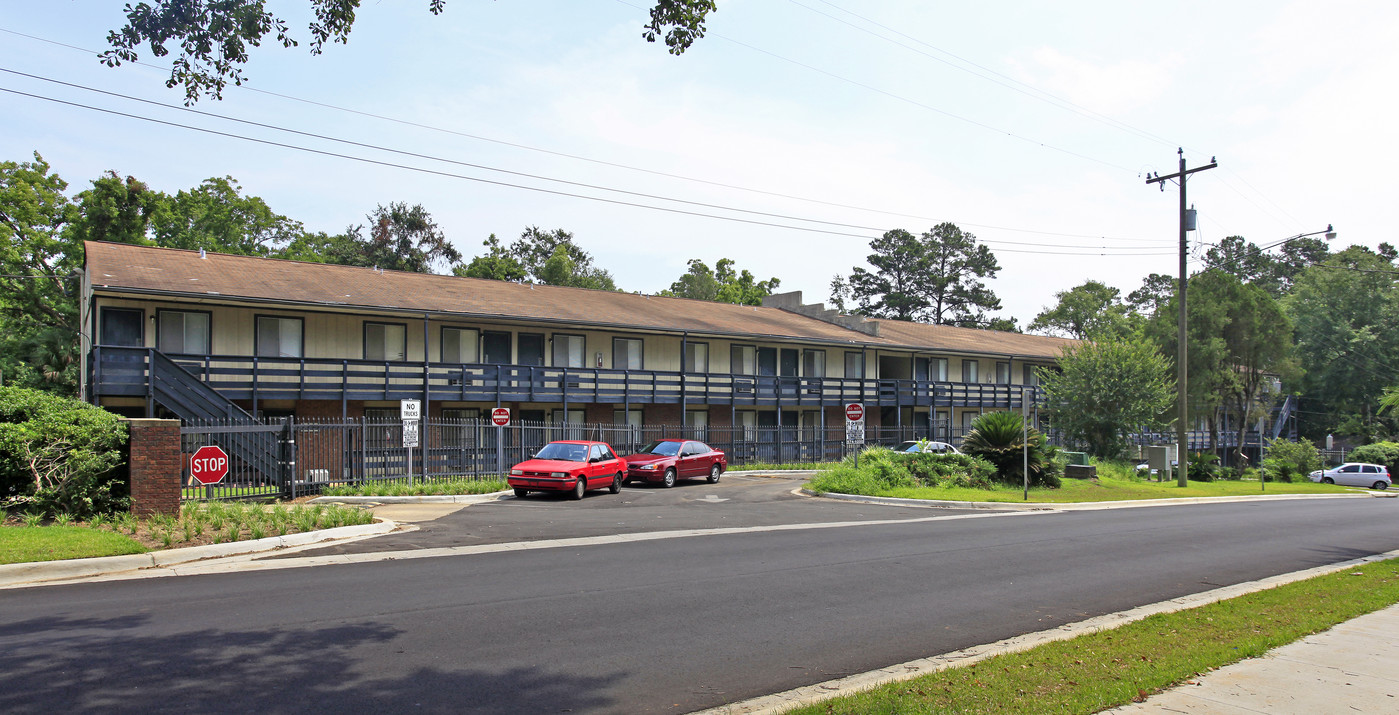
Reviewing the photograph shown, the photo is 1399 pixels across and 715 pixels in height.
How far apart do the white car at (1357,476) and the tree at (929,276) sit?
121ft

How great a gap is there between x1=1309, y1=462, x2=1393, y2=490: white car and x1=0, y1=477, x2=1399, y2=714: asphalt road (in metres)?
42.2

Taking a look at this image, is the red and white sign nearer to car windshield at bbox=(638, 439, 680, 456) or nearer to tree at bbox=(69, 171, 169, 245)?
car windshield at bbox=(638, 439, 680, 456)

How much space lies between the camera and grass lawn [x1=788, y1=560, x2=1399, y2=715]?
5.98m

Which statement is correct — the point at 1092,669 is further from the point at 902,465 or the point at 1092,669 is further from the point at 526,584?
the point at 902,465

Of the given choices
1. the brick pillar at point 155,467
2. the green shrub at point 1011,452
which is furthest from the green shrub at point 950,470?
the brick pillar at point 155,467

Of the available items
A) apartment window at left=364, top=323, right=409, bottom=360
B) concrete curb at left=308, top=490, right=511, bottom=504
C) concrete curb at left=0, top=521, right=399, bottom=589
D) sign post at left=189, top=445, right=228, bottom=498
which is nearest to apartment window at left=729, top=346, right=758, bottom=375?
apartment window at left=364, top=323, right=409, bottom=360

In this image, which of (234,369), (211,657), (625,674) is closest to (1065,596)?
(625,674)

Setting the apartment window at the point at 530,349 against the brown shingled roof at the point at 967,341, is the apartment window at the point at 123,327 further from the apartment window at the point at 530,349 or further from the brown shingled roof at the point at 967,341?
the brown shingled roof at the point at 967,341

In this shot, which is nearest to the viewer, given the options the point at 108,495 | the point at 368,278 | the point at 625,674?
the point at 625,674

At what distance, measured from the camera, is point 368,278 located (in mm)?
32594

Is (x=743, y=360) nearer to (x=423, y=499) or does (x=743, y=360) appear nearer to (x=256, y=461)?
(x=423, y=499)

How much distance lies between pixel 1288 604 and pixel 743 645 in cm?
612

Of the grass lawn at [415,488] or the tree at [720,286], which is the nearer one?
the grass lawn at [415,488]

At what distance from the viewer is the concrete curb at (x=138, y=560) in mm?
10234
